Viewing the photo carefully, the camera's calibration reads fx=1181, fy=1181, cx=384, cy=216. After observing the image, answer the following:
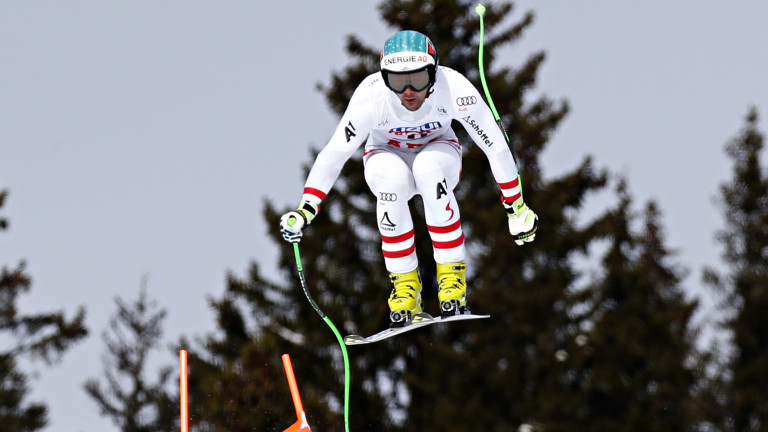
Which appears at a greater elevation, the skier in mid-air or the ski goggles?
the ski goggles

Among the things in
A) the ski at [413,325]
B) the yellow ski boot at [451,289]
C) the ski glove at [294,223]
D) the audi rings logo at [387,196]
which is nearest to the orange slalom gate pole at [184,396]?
the ski glove at [294,223]

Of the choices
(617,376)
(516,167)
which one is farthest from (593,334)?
(516,167)

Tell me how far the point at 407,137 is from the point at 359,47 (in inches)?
555

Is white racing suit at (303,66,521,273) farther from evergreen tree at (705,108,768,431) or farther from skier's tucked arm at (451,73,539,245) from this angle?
evergreen tree at (705,108,768,431)

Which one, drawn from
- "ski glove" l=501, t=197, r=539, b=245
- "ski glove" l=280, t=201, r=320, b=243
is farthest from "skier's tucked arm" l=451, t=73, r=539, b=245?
"ski glove" l=280, t=201, r=320, b=243

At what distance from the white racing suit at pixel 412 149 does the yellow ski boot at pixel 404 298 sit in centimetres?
43

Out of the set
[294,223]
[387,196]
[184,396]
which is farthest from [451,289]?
[184,396]

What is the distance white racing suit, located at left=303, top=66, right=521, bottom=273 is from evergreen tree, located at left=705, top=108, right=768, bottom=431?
2152cm

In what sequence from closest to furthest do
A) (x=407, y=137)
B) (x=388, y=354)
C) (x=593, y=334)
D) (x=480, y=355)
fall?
(x=407, y=137), (x=388, y=354), (x=480, y=355), (x=593, y=334)

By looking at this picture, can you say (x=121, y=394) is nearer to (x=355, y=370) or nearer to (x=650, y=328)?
(x=355, y=370)

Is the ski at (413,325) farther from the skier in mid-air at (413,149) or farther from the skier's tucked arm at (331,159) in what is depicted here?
the skier's tucked arm at (331,159)

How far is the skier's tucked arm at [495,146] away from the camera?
30.4ft

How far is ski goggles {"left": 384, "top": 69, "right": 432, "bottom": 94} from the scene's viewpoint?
887 cm

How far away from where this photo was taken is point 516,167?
965 centimetres
